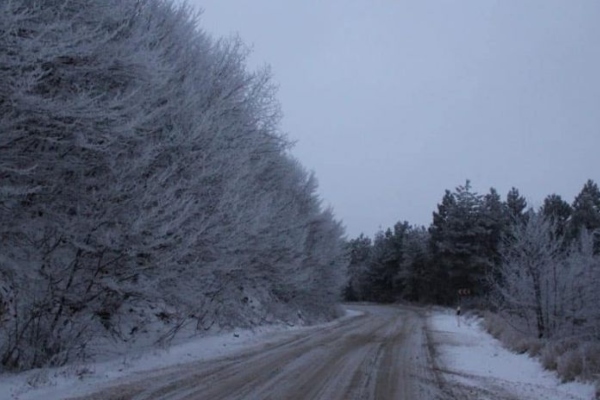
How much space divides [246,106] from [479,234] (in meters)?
A: 50.0

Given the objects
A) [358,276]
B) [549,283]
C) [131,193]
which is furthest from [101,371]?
[358,276]

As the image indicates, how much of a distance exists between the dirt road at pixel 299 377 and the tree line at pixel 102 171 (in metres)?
2.33

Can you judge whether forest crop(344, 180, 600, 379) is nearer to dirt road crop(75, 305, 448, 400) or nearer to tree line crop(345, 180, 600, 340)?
tree line crop(345, 180, 600, 340)

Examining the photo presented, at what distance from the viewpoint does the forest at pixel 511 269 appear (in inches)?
728

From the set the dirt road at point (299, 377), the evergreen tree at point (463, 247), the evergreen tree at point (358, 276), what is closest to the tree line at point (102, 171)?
the dirt road at point (299, 377)

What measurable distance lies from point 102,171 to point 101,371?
4092mm

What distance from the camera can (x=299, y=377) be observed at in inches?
496

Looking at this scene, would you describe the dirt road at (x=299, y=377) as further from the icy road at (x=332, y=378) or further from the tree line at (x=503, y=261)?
the tree line at (x=503, y=261)

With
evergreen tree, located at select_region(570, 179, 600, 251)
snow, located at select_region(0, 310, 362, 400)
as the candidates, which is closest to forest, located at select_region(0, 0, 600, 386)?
snow, located at select_region(0, 310, 362, 400)

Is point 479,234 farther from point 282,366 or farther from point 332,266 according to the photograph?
point 282,366

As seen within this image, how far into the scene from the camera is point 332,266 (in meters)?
50.4

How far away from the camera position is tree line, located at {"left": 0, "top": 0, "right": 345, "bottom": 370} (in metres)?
10.9

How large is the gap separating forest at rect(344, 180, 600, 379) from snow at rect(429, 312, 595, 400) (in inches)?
17.4

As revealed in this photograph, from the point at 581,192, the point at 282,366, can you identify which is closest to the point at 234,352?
the point at 282,366
